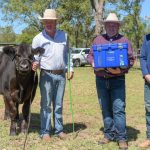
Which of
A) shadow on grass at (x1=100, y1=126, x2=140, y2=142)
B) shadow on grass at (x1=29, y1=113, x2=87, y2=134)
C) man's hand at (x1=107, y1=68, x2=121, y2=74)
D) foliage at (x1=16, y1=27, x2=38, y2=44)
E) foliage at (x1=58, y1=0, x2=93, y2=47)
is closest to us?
man's hand at (x1=107, y1=68, x2=121, y2=74)

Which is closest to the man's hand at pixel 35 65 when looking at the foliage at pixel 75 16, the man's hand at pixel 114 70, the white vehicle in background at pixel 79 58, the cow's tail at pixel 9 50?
the cow's tail at pixel 9 50

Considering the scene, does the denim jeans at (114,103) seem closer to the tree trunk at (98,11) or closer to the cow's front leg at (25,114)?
the cow's front leg at (25,114)

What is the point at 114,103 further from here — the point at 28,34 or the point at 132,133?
the point at 28,34

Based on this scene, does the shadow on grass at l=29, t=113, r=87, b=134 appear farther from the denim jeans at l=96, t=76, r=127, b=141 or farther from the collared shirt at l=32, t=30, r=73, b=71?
the collared shirt at l=32, t=30, r=73, b=71

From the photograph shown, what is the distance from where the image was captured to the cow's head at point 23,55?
23.3ft

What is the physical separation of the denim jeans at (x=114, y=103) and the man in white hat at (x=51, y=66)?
79cm

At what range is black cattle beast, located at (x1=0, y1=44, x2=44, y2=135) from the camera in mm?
7188

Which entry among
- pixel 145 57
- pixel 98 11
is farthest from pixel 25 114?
pixel 98 11

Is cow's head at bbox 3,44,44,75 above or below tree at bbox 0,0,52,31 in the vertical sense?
below

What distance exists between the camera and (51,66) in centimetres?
723

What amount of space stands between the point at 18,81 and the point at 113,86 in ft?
6.10

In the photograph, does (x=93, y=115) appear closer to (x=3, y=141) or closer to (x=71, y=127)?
(x=71, y=127)

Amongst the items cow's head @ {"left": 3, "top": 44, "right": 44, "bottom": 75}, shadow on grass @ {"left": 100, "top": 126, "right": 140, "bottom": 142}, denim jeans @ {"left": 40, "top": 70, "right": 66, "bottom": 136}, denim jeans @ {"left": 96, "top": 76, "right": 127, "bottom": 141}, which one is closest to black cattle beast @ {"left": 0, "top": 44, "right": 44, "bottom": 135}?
cow's head @ {"left": 3, "top": 44, "right": 44, "bottom": 75}

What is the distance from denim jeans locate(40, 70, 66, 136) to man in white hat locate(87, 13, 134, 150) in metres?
0.78
